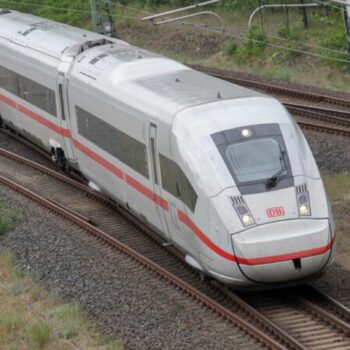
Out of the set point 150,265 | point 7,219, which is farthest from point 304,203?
point 7,219

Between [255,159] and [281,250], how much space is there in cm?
145

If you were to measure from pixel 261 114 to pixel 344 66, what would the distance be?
18437 millimetres

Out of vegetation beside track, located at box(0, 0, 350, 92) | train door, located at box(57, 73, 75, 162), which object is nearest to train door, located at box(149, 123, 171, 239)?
train door, located at box(57, 73, 75, 162)

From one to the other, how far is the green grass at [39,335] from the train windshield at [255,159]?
3185 millimetres

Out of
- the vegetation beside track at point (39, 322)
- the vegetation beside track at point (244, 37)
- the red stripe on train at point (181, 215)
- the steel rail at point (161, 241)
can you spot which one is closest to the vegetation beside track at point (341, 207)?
the steel rail at point (161, 241)

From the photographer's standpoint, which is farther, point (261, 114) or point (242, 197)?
point (261, 114)

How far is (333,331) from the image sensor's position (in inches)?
488

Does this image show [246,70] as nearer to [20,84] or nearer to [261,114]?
[20,84]

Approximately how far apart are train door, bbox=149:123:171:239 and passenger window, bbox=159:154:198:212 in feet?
0.74

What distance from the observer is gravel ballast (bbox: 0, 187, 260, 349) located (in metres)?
12.2

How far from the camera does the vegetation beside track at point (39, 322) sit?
1248cm

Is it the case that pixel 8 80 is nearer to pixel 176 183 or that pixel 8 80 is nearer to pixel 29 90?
pixel 29 90

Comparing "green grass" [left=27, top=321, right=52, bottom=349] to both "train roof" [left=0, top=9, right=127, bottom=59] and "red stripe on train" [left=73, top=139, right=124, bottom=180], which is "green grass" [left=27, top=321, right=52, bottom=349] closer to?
"red stripe on train" [left=73, top=139, right=124, bottom=180]

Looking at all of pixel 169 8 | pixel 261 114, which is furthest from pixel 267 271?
pixel 169 8
